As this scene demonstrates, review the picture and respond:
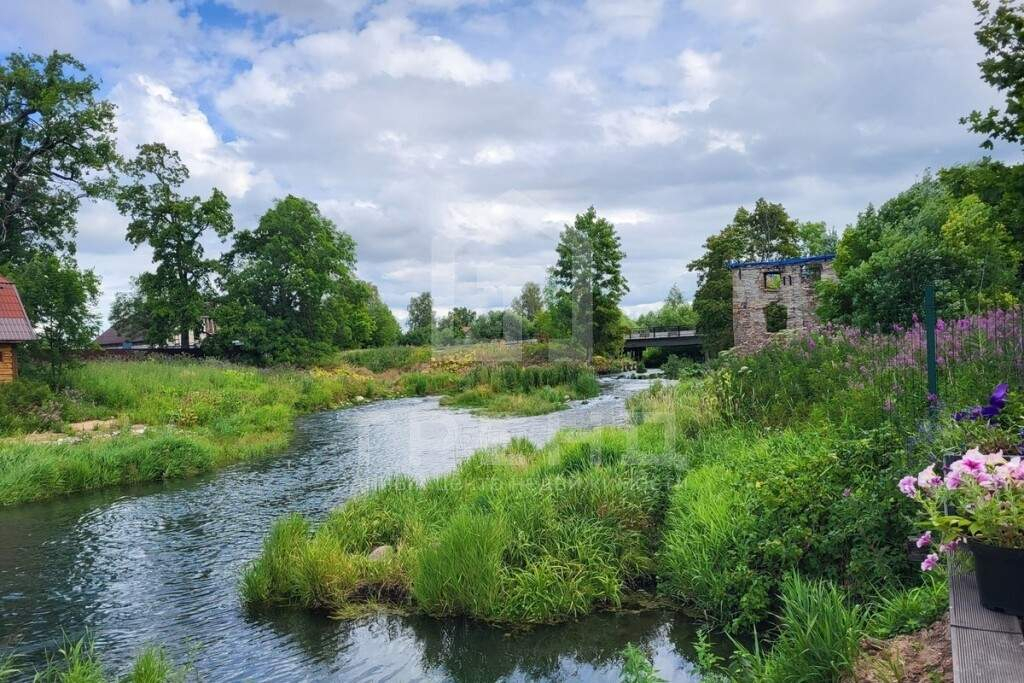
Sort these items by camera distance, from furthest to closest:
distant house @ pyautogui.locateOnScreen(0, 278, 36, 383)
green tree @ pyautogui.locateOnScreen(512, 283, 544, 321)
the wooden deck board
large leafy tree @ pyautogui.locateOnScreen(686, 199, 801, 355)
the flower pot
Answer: large leafy tree @ pyautogui.locateOnScreen(686, 199, 801, 355)
green tree @ pyautogui.locateOnScreen(512, 283, 544, 321)
distant house @ pyautogui.locateOnScreen(0, 278, 36, 383)
the flower pot
the wooden deck board

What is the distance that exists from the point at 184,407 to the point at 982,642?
19033 millimetres

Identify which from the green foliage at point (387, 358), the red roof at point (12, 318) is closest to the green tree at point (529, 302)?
the green foliage at point (387, 358)

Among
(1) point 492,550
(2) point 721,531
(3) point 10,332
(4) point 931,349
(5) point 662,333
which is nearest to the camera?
(4) point 931,349

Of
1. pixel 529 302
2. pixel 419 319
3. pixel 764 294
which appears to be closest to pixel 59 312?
pixel 529 302

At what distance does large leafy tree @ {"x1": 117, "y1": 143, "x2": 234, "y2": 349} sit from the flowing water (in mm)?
26214

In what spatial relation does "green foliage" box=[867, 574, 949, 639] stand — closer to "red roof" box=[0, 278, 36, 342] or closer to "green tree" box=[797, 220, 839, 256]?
"red roof" box=[0, 278, 36, 342]

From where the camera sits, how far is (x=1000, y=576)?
9.62 feet

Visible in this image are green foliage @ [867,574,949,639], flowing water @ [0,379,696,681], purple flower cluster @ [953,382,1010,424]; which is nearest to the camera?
green foliage @ [867,574,949,639]

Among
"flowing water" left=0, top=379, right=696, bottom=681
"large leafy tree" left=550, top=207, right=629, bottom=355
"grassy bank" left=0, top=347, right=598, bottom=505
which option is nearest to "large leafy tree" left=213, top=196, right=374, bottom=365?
"grassy bank" left=0, top=347, right=598, bottom=505

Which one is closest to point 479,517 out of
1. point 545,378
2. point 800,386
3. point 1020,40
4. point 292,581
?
point 292,581

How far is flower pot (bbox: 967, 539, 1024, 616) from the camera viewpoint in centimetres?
286

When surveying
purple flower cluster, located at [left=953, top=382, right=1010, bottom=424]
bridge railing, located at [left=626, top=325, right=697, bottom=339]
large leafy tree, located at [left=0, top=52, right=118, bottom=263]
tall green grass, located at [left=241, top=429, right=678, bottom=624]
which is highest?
large leafy tree, located at [left=0, top=52, right=118, bottom=263]

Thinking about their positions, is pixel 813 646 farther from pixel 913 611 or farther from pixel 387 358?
pixel 387 358

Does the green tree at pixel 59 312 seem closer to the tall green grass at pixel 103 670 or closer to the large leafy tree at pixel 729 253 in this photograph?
the tall green grass at pixel 103 670
